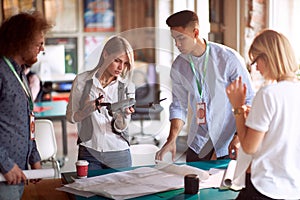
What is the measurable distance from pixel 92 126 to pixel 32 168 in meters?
0.42

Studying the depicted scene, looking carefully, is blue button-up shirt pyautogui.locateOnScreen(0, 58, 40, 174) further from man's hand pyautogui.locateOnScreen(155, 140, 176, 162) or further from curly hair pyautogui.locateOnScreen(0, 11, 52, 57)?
man's hand pyautogui.locateOnScreen(155, 140, 176, 162)

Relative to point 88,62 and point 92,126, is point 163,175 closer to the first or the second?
point 92,126

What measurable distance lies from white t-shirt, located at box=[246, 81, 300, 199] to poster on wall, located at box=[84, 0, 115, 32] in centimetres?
676

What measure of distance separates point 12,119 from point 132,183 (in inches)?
25.8

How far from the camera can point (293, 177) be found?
1908 mm

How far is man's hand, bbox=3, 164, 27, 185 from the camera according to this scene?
2008mm

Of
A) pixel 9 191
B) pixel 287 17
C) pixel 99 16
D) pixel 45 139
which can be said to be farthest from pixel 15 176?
pixel 99 16

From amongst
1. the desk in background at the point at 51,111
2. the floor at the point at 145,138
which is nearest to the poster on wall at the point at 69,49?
the floor at the point at 145,138

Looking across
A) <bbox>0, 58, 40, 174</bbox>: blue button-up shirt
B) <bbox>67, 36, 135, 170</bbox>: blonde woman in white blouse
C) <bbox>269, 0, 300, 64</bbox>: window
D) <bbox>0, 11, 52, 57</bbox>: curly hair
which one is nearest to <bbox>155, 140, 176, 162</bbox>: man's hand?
<bbox>67, 36, 135, 170</bbox>: blonde woman in white blouse

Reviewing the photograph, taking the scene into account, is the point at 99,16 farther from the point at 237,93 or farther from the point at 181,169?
the point at 237,93

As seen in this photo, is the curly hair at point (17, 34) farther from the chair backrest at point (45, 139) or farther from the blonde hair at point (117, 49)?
the chair backrest at point (45, 139)

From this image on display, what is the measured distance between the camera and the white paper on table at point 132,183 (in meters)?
2.20

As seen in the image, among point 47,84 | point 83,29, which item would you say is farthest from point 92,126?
point 83,29

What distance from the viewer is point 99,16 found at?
8.50 meters
